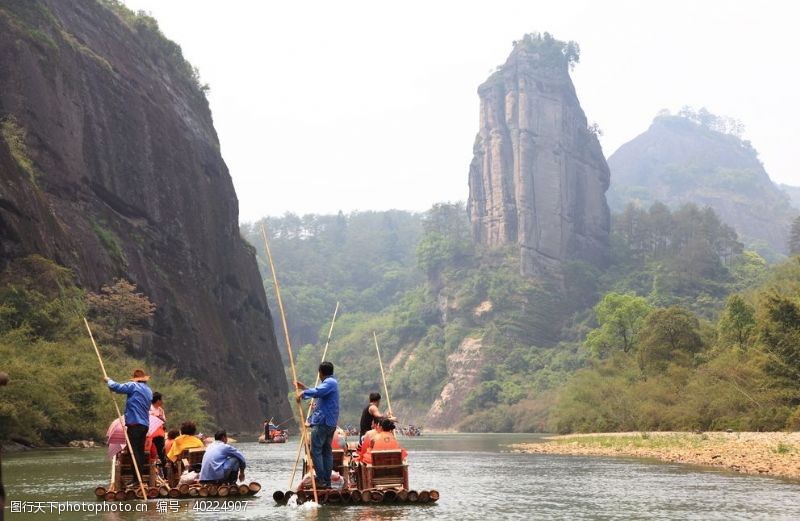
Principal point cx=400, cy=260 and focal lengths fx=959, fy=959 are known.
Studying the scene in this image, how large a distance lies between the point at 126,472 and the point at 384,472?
479cm

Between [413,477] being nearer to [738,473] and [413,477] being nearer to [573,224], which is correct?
[738,473]

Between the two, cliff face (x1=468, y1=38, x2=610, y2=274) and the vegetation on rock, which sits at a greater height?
cliff face (x1=468, y1=38, x2=610, y2=274)

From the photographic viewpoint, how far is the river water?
48.9 ft

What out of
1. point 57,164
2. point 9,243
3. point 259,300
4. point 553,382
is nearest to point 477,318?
point 553,382

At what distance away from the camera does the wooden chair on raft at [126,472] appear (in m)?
17.5

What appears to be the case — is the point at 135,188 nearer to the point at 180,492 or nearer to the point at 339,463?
the point at 339,463

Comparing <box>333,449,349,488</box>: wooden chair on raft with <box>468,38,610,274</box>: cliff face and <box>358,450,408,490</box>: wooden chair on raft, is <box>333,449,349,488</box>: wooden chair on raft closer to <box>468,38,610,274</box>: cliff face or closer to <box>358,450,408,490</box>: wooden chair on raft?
<box>358,450,408,490</box>: wooden chair on raft

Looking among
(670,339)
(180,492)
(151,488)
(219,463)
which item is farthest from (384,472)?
(670,339)

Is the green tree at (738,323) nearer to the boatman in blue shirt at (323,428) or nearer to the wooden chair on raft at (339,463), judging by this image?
the wooden chair on raft at (339,463)

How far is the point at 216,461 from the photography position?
678 inches

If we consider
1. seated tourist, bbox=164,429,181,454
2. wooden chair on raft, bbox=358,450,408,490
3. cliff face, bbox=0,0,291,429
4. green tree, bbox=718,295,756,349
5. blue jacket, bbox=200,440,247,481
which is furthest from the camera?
green tree, bbox=718,295,756,349

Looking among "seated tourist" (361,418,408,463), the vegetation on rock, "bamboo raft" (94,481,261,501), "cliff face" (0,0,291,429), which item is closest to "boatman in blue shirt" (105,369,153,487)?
"bamboo raft" (94,481,261,501)

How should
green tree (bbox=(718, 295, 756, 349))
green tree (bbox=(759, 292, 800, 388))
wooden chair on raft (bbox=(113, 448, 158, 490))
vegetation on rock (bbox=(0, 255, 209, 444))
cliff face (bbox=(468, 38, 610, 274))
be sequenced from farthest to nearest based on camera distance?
cliff face (bbox=(468, 38, 610, 274))
green tree (bbox=(718, 295, 756, 349))
green tree (bbox=(759, 292, 800, 388))
vegetation on rock (bbox=(0, 255, 209, 444))
wooden chair on raft (bbox=(113, 448, 158, 490))

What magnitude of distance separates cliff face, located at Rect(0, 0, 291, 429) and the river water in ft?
110
